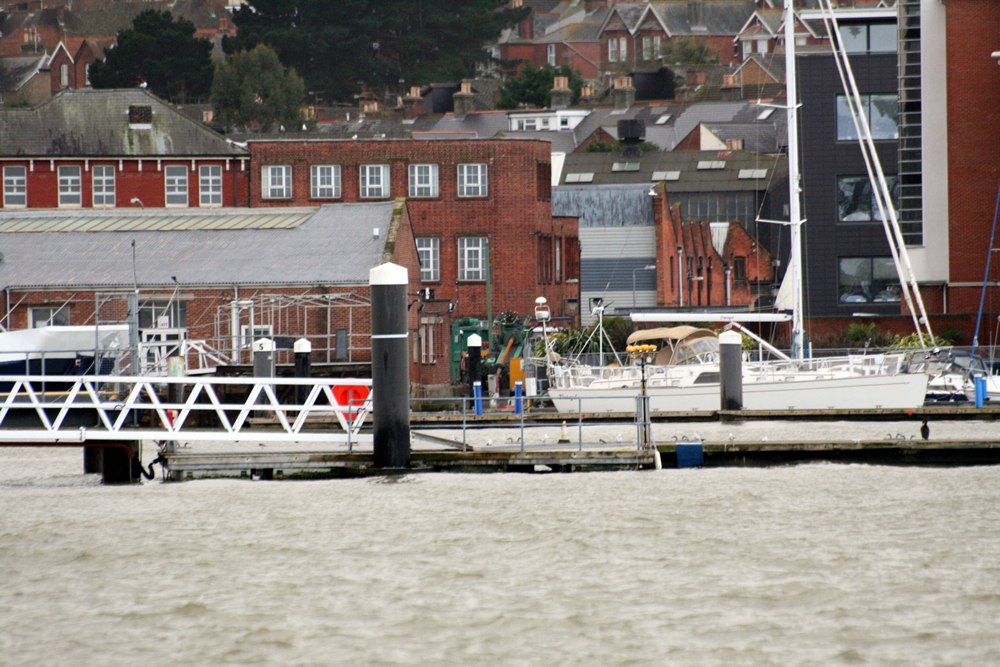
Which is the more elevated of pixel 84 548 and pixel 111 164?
pixel 111 164

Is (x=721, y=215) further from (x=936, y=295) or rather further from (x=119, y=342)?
(x=119, y=342)

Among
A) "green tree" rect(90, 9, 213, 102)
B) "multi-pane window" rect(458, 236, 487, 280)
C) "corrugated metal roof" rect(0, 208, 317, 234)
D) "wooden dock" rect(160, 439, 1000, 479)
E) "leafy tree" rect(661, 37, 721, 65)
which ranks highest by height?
"leafy tree" rect(661, 37, 721, 65)

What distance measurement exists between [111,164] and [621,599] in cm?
4824

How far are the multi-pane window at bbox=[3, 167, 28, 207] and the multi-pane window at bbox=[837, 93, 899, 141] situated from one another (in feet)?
108

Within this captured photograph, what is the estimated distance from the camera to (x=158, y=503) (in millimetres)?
22750

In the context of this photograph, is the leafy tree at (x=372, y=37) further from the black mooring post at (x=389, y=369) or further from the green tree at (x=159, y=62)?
the black mooring post at (x=389, y=369)

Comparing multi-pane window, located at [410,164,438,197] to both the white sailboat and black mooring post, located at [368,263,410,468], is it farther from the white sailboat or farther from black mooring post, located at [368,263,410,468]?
black mooring post, located at [368,263,410,468]

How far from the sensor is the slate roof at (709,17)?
153m

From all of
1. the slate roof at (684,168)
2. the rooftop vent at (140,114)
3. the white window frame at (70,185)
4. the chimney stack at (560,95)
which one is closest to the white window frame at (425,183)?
the rooftop vent at (140,114)

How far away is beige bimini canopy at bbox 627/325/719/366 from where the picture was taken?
36.9 metres

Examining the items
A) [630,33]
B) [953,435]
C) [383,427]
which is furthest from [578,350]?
[630,33]

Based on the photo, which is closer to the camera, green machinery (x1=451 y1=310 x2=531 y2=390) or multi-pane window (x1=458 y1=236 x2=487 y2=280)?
green machinery (x1=451 y1=310 x2=531 y2=390)

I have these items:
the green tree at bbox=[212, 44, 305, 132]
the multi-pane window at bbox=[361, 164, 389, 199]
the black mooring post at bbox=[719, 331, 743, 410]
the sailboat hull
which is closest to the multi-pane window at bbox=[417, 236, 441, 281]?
the multi-pane window at bbox=[361, 164, 389, 199]

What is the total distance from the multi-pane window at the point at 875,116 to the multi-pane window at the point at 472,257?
1483cm
